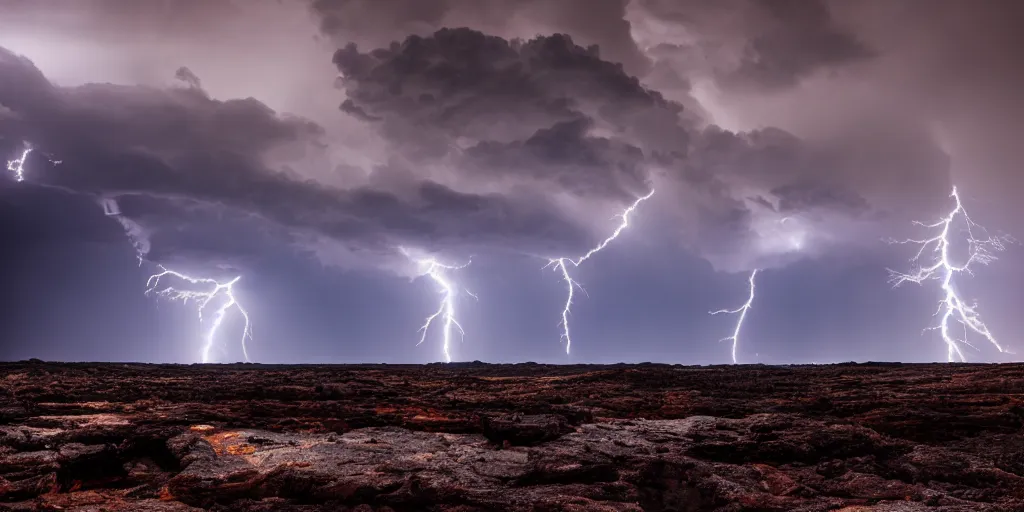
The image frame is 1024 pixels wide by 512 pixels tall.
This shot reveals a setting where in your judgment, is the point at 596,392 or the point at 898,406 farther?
the point at 596,392

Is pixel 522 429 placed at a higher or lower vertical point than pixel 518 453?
higher

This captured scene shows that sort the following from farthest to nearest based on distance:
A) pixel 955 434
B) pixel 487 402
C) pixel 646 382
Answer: pixel 646 382, pixel 487 402, pixel 955 434

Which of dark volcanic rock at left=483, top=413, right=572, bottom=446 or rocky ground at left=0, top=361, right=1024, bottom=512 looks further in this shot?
dark volcanic rock at left=483, top=413, right=572, bottom=446

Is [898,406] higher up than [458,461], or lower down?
higher up

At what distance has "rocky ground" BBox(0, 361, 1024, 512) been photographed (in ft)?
40.9

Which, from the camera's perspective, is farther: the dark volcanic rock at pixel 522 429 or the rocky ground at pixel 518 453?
the dark volcanic rock at pixel 522 429

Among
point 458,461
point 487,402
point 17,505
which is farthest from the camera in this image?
point 487,402

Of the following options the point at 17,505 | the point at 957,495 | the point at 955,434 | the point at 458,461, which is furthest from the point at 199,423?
the point at 955,434

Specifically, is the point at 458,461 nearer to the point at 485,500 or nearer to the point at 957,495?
the point at 485,500

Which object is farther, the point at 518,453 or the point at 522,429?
the point at 522,429

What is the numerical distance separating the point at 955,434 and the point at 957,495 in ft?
19.8

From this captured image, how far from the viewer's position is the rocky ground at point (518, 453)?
1246 centimetres

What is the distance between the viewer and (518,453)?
1570 centimetres

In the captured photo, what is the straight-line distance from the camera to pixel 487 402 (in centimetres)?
2416
